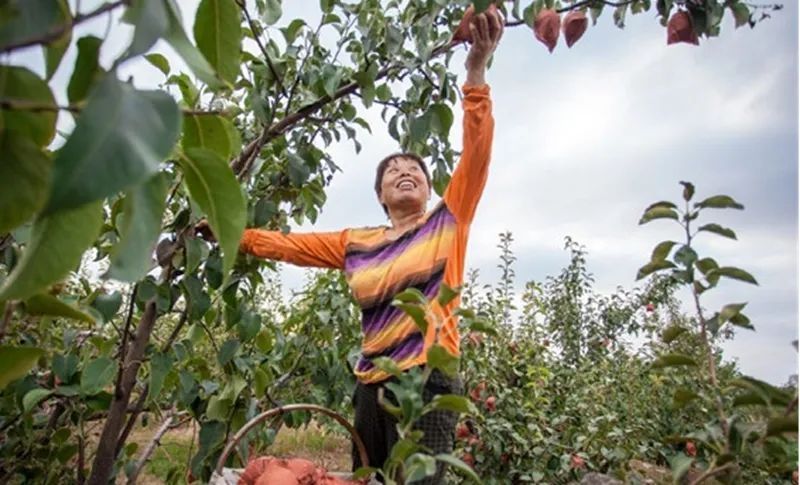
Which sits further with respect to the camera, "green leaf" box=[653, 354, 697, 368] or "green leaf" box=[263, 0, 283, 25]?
"green leaf" box=[263, 0, 283, 25]

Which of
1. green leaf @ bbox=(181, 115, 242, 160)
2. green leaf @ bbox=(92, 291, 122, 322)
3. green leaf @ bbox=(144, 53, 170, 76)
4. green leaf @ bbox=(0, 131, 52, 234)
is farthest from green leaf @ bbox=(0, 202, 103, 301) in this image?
green leaf @ bbox=(92, 291, 122, 322)

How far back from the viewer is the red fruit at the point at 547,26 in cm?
126

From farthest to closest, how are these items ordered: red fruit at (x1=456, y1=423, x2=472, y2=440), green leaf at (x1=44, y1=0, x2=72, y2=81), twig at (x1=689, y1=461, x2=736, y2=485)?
red fruit at (x1=456, y1=423, x2=472, y2=440)
twig at (x1=689, y1=461, x2=736, y2=485)
green leaf at (x1=44, y1=0, x2=72, y2=81)

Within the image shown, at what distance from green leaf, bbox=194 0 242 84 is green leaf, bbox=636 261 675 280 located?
1.48 ft

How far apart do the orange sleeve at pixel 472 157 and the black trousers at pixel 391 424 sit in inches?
16.0

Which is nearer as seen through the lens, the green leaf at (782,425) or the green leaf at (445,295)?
the green leaf at (782,425)

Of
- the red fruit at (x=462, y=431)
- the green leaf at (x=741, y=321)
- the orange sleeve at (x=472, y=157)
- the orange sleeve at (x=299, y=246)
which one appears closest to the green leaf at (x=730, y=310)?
the green leaf at (x=741, y=321)

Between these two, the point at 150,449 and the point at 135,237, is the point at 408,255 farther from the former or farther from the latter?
the point at 135,237

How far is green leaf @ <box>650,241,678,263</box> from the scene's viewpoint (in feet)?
2.09

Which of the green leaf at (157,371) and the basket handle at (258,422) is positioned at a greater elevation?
the green leaf at (157,371)

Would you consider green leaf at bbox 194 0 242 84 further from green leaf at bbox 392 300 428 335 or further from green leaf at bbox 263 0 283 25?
green leaf at bbox 263 0 283 25

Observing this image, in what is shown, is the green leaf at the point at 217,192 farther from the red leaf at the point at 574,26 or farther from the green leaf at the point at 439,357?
the red leaf at the point at 574,26

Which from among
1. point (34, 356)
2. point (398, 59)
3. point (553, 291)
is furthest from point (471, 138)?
point (553, 291)

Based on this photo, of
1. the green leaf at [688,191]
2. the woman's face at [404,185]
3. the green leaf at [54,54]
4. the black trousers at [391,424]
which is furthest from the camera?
the woman's face at [404,185]
